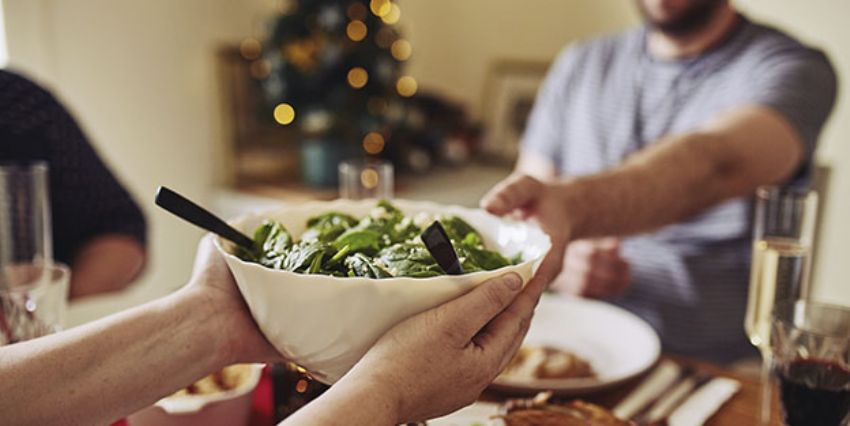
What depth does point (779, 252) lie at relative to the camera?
103cm

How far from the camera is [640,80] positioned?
1908 mm

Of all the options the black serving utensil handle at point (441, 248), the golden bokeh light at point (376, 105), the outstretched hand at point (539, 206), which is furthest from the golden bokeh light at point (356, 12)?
the black serving utensil handle at point (441, 248)

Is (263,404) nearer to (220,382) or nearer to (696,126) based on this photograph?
(220,382)

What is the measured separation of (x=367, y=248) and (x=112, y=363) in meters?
0.28

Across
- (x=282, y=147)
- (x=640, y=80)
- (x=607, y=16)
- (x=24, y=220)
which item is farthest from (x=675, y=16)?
(x=282, y=147)

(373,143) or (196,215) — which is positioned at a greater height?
(196,215)

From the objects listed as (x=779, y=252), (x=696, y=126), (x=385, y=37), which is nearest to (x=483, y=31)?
(x=385, y=37)

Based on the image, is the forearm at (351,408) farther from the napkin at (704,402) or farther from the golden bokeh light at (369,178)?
the golden bokeh light at (369,178)

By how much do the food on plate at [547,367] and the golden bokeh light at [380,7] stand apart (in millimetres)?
1720

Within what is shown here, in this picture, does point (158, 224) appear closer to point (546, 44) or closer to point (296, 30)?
point (296, 30)

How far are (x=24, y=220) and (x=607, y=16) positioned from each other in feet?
7.57

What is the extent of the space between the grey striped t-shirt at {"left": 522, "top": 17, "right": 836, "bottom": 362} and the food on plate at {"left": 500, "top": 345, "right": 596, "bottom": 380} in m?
0.71

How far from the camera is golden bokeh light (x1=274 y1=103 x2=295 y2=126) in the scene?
2592 mm

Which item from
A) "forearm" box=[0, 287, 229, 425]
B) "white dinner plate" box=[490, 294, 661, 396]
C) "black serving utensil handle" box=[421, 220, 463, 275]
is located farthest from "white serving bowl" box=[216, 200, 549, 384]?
"white dinner plate" box=[490, 294, 661, 396]
